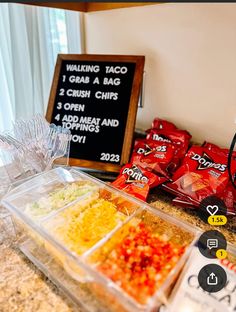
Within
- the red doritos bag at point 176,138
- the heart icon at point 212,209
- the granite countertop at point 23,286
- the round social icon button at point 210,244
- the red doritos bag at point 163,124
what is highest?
the red doritos bag at point 163,124

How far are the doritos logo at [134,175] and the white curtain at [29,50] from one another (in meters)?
0.53

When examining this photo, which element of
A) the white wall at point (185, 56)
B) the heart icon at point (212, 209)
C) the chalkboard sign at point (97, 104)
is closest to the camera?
the heart icon at point (212, 209)

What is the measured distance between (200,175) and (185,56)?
479 mm

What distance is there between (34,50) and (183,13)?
0.64m

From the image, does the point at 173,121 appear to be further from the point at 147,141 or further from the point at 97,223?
the point at 97,223

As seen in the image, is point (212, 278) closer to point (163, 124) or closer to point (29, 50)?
point (163, 124)

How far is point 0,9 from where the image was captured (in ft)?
2.96

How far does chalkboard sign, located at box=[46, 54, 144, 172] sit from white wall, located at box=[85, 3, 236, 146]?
0.13m

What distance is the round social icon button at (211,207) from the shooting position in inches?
28.8

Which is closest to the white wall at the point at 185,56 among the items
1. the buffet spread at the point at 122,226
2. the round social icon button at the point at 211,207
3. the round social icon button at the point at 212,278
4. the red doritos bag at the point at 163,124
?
the red doritos bag at the point at 163,124

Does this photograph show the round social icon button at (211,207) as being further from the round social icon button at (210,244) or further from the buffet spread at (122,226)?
the round social icon button at (210,244)

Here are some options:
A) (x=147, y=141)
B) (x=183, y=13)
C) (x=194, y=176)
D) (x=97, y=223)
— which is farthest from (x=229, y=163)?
(x=183, y=13)

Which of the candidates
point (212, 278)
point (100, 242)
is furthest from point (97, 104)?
point (212, 278)

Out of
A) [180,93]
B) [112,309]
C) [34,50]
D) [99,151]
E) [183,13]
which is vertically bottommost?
[112,309]
